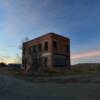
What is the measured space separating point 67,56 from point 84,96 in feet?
128

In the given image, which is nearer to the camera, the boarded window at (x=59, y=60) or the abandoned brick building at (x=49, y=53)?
the abandoned brick building at (x=49, y=53)

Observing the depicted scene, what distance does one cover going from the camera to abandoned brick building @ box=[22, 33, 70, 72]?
45.3 meters

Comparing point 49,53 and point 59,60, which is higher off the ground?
point 49,53

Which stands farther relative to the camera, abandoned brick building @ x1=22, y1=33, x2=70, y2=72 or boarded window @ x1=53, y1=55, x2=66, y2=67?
boarded window @ x1=53, y1=55, x2=66, y2=67

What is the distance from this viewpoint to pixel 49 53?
1810 inches

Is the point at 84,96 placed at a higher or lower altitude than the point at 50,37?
lower

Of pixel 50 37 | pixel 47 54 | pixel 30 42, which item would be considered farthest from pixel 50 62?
pixel 30 42

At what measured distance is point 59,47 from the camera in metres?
A: 48.1

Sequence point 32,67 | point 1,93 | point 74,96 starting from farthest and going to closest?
1. point 32,67
2. point 1,93
3. point 74,96

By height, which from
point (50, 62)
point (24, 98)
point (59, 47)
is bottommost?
point (24, 98)

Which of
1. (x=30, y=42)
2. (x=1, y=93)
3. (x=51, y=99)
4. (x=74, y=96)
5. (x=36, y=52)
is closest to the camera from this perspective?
(x=51, y=99)

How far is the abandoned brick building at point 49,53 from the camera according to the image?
45.3 m

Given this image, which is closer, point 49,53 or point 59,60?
point 49,53

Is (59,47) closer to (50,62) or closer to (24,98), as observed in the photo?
(50,62)
